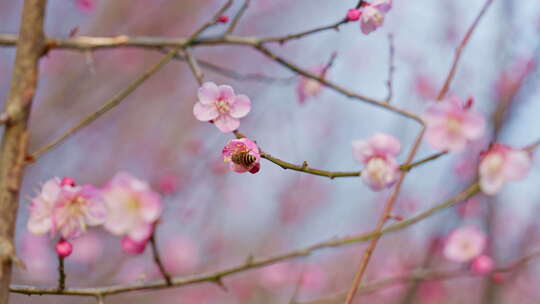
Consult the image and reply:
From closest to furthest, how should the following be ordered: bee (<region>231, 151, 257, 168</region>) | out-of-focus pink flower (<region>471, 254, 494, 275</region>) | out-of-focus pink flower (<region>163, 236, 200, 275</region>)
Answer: bee (<region>231, 151, 257, 168</region>) → out-of-focus pink flower (<region>471, 254, 494, 275</region>) → out-of-focus pink flower (<region>163, 236, 200, 275</region>)

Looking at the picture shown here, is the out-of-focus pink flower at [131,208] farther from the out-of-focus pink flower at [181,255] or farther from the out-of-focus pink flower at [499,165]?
the out-of-focus pink flower at [181,255]

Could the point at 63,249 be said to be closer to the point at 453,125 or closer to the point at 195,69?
the point at 195,69

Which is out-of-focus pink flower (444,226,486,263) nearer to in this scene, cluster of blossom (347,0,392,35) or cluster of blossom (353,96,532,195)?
cluster of blossom (353,96,532,195)

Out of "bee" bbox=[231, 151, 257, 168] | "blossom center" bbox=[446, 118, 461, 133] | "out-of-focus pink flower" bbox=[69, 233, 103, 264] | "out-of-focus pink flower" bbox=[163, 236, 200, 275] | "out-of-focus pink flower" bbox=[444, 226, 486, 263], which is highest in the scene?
"out-of-focus pink flower" bbox=[163, 236, 200, 275]

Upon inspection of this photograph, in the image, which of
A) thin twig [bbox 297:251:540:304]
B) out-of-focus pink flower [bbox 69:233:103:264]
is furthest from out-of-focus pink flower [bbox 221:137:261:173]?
out-of-focus pink flower [bbox 69:233:103:264]

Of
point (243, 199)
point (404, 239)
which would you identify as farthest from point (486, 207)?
point (243, 199)

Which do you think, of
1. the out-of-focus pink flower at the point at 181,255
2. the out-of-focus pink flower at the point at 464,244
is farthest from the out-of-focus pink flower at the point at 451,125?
the out-of-focus pink flower at the point at 181,255
